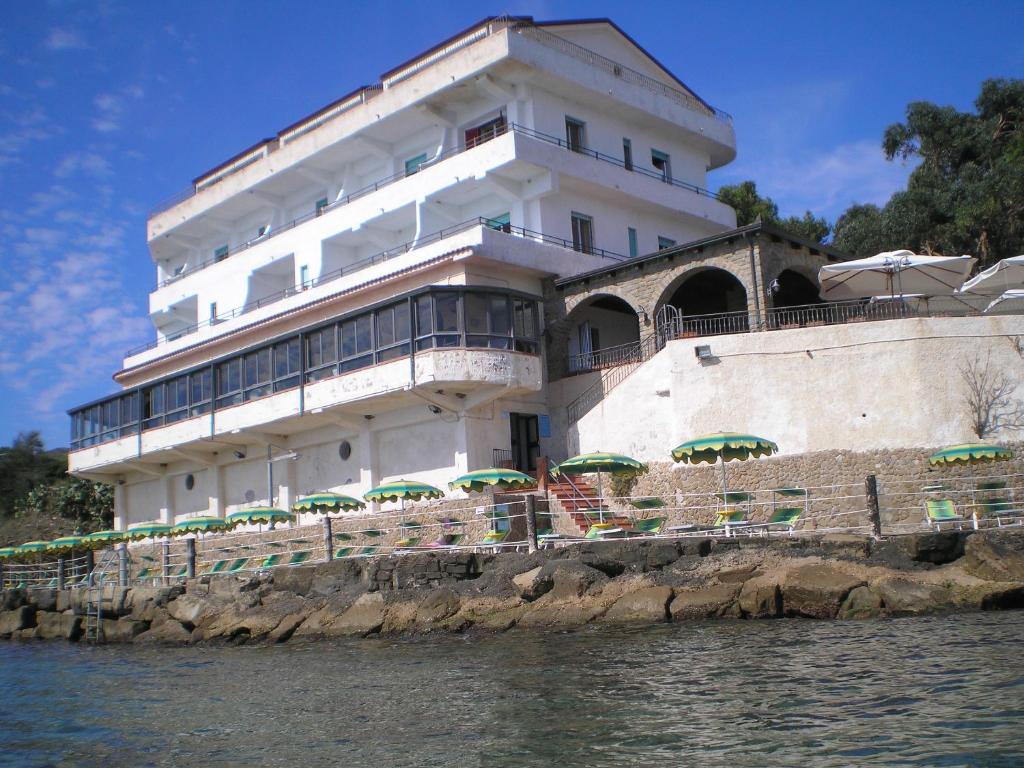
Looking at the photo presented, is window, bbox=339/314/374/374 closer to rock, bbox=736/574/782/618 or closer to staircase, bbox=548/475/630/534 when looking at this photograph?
staircase, bbox=548/475/630/534

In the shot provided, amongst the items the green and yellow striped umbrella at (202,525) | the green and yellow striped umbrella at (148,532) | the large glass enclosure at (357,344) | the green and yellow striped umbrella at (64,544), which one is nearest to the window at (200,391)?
the large glass enclosure at (357,344)

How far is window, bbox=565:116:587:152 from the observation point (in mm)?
33531

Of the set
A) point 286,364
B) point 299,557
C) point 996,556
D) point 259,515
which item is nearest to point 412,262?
point 286,364

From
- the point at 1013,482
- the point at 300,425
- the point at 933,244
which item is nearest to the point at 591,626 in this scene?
the point at 1013,482

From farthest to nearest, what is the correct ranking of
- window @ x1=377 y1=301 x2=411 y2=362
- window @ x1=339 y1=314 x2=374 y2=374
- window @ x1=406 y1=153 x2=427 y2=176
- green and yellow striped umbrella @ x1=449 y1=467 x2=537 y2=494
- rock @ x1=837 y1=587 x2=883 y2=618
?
window @ x1=406 y1=153 x2=427 y2=176
window @ x1=339 y1=314 x2=374 y2=374
window @ x1=377 y1=301 x2=411 y2=362
green and yellow striped umbrella @ x1=449 y1=467 x2=537 y2=494
rock @ x1=837 y1=587 x2=883 y2=618

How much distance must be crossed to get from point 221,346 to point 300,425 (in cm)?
726

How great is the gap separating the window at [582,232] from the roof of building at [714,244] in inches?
85.0

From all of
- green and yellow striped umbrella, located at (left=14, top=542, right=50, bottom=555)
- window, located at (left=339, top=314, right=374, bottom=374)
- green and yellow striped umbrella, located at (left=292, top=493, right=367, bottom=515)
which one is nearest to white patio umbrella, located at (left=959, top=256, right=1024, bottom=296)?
window, located at (left=339, top=314, right=374, bottom=374)

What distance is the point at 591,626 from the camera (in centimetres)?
1817

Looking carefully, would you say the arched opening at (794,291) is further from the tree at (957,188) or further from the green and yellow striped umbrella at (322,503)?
the green and yellow striped umbrella at (322,503)

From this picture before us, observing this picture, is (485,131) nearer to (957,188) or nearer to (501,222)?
(501,222)

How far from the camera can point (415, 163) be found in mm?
35375

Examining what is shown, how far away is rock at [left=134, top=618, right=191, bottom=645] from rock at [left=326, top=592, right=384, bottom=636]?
4.56 metres

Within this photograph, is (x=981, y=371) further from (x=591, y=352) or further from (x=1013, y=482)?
(x=591, y=352)
